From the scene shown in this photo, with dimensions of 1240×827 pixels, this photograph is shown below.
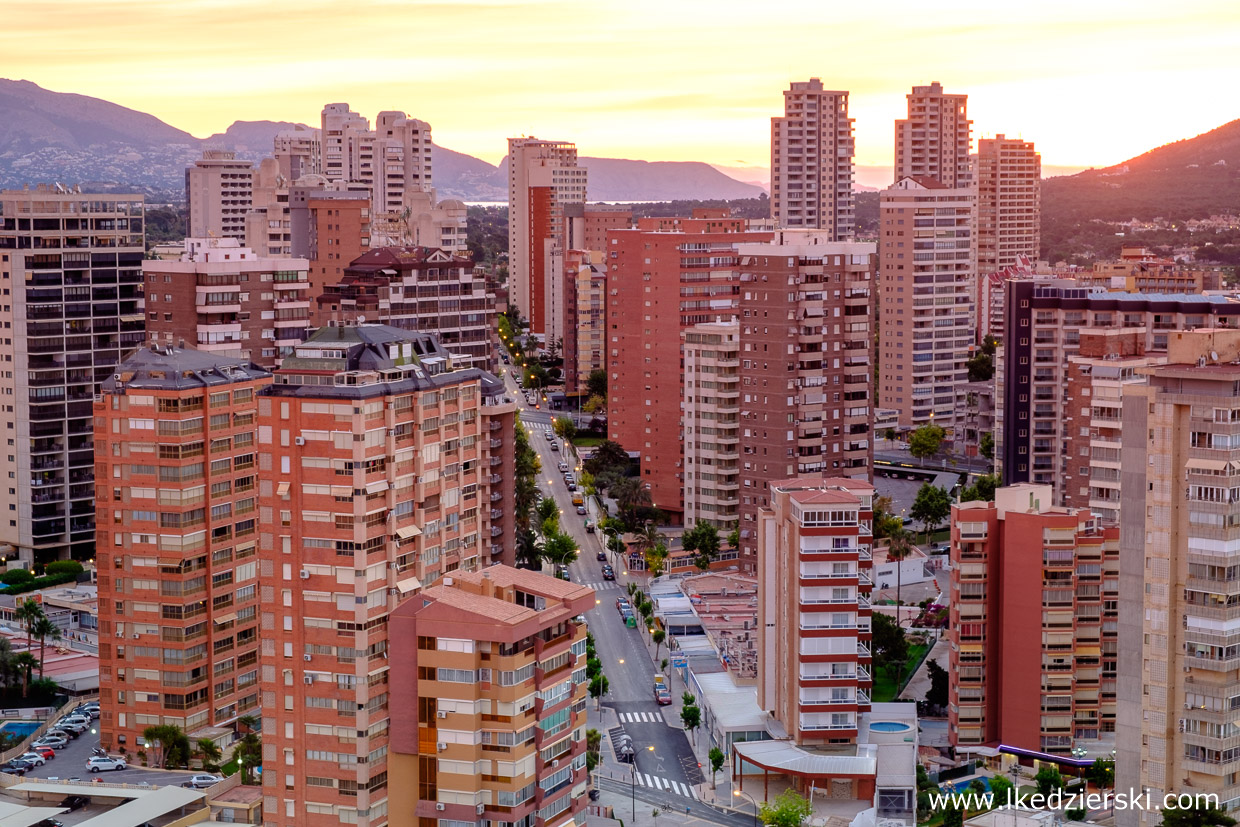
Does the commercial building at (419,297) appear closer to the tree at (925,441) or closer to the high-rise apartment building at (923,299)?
the tree at (925,441)

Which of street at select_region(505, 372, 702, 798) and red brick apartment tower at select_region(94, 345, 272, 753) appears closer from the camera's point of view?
red brick apartment tower at select_region(94, 345, 272, 753)

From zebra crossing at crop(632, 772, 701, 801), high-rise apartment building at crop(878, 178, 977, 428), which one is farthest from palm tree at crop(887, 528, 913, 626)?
high-rise apartment building at crop(878, 178, 977, 428)

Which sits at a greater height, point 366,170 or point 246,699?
point 366,170

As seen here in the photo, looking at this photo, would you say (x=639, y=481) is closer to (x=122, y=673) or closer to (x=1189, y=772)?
(x=122, y=673)

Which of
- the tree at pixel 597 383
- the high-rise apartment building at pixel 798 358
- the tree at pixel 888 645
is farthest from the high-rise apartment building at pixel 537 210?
the tree at pixel 888 645

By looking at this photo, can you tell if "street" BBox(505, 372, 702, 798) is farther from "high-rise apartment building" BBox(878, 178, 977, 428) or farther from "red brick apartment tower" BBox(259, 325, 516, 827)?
"high-rise apartment building" BBox(878, 178, 977, 428)

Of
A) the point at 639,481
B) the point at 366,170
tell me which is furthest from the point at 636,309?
the point at 366,170
